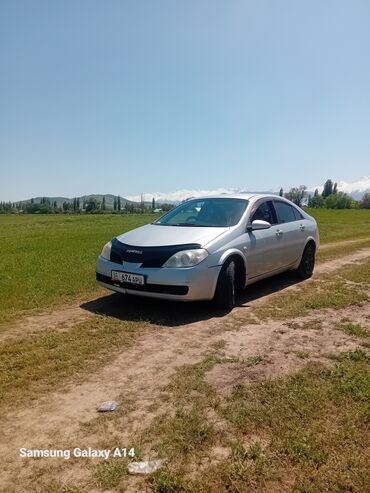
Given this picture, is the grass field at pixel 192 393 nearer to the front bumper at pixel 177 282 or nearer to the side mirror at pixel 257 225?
the front bumper at pixel 177 282

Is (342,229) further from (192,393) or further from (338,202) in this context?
(338,202)

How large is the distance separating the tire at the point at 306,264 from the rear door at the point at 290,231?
0.70 feet

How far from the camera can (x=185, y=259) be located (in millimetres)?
4902

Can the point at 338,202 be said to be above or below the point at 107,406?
above

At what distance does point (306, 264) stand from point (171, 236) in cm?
346

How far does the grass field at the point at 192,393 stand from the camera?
214cm

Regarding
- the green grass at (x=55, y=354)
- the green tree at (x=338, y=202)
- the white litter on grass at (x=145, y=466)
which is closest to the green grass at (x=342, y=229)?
the green grass at (x=55, y=354)

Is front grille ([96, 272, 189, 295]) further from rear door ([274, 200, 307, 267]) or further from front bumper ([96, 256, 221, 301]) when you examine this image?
rear door ([274, 200, 307, 267])

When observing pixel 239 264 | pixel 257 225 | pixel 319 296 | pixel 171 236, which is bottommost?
pixel 319 296

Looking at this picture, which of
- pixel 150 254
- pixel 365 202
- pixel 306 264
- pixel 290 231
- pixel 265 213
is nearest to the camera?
pixel 150 254

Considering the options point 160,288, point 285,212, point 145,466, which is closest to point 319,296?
point 285,212

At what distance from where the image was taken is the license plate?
4962 mm

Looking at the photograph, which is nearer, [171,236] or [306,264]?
[171,236]

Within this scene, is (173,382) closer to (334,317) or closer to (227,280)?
(227,280)
